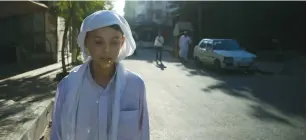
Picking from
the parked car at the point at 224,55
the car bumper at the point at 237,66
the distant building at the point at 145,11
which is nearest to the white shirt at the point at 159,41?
the parked car at the point at 224,55

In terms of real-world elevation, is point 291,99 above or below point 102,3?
below

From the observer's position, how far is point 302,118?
714 centimetres

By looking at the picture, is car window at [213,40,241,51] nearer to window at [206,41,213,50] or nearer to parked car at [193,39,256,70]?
parked car at [193,39,256,70]

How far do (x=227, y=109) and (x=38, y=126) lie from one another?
4.01 metres

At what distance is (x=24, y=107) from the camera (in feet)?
21.9

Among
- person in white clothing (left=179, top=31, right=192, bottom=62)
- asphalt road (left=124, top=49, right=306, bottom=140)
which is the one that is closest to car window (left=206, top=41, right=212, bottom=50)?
person in white clothing (left=179, top=31, right=192, bottom=62)

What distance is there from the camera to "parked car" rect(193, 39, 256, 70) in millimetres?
15734

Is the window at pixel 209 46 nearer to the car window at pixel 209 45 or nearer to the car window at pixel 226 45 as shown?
the car window at pixel 209 45

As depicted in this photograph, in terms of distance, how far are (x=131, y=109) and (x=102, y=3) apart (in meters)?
12.1

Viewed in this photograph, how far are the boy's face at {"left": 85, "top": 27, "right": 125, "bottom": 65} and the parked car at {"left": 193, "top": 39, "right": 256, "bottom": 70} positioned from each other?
14.0m

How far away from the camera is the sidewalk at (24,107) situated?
4.99m

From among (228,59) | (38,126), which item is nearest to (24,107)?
(38,126)

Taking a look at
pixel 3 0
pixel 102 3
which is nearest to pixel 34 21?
pixel 3 0

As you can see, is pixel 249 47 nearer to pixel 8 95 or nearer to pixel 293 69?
pixel 293 69
